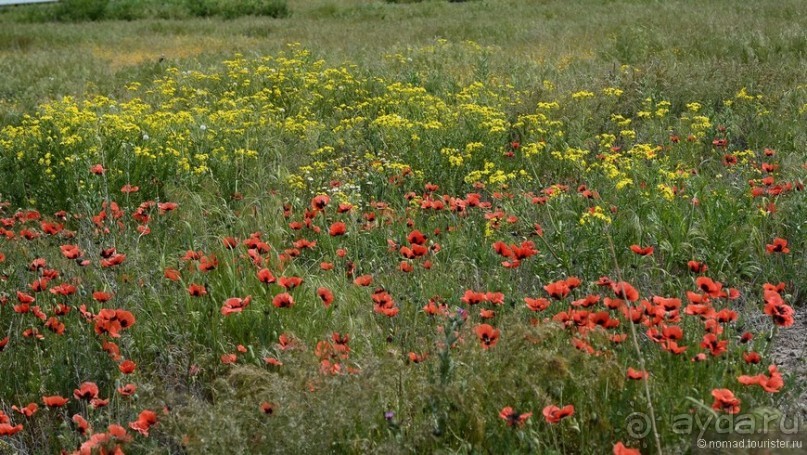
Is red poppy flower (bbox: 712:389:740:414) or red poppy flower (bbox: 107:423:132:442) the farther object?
red poppy flower (bbox: 107:423:132:442)

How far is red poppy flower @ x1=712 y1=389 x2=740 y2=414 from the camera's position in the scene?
220 centimetres

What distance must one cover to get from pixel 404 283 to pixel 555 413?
168 cm

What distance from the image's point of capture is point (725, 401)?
2205mm

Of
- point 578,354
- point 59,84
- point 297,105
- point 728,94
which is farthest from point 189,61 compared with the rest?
point 578,354

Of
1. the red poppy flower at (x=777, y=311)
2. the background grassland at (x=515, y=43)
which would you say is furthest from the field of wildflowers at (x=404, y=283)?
the background grassland at (x=515, y=43)

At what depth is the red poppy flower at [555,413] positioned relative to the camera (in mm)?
2287

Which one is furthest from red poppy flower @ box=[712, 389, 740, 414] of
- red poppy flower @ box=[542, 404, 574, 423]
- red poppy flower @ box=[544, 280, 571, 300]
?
red poppy flower @ box=[544, 280, 571, 300]

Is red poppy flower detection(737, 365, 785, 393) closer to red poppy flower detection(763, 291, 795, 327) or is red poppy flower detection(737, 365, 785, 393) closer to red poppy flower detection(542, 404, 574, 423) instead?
red poppy flower detection(763, 291, 795, 327)

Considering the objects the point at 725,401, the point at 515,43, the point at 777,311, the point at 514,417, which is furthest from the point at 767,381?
the point at 515,43

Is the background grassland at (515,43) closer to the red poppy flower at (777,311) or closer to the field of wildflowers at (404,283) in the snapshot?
the field of wildflowers at (404,283)

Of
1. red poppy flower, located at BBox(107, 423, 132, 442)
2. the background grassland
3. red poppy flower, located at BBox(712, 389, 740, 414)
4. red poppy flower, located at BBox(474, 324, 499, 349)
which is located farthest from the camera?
the background grassland

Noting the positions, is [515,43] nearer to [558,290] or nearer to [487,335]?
[558,290]

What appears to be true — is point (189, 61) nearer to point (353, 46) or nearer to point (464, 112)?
point (353, 46)

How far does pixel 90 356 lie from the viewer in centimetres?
337
